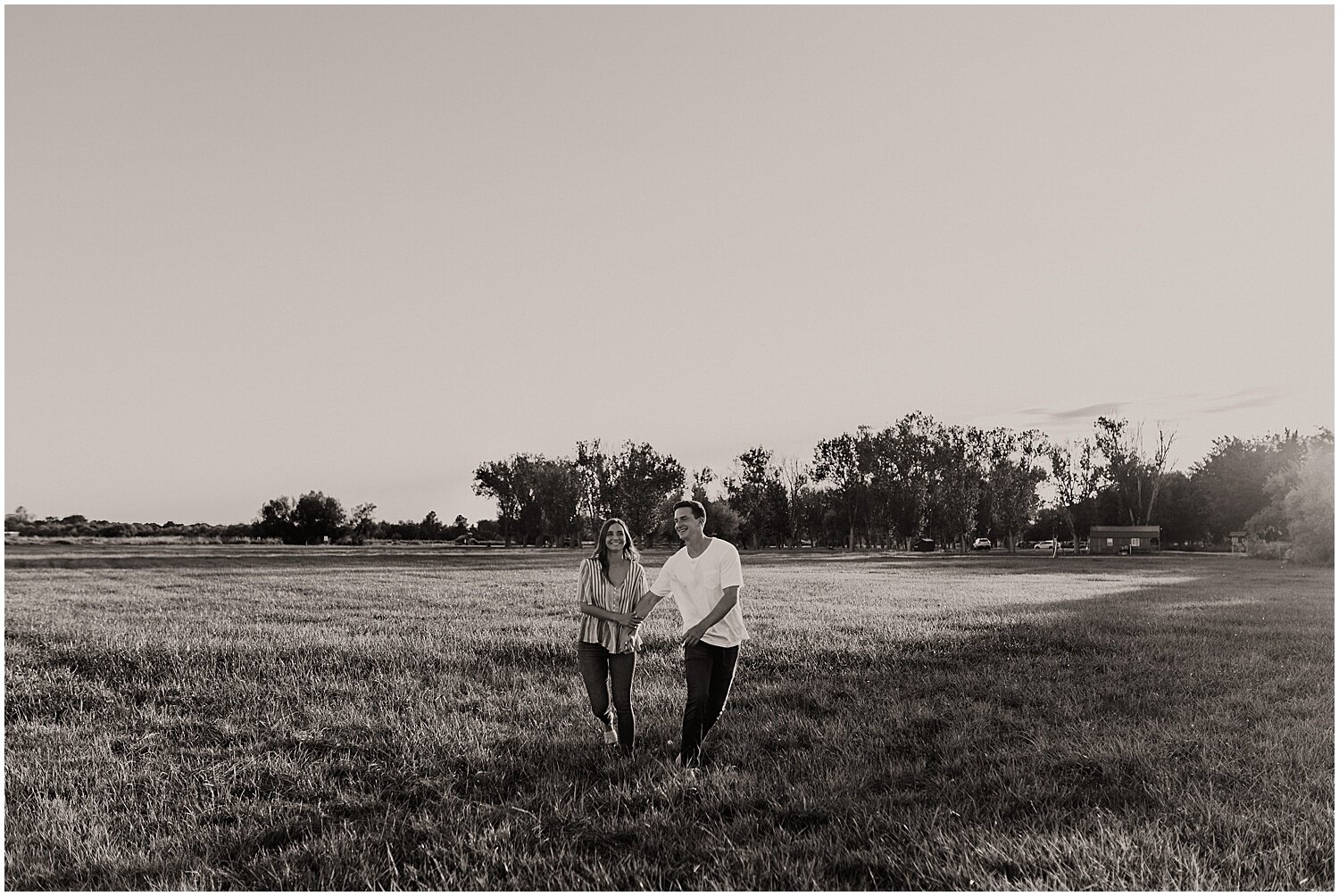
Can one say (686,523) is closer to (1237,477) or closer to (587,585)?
(587,585)

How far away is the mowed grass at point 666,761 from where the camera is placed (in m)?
5.01

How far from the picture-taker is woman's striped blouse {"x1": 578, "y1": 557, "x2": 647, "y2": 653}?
688cm

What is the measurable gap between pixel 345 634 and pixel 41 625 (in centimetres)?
557

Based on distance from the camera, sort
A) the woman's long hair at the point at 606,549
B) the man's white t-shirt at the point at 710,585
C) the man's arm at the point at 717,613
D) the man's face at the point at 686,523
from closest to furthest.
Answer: the man's arm at the point at 717,613, the man's white t-shirt at the point at 710,585, the man's face at the point at 686,523, the woman's long hair at the point at 606,549

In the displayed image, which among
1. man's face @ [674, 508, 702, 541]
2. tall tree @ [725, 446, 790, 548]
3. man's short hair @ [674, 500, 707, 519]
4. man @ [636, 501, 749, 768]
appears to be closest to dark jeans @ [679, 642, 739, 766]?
man @ [636, 501, 749, 768]

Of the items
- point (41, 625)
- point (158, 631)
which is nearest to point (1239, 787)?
point (158, 631)

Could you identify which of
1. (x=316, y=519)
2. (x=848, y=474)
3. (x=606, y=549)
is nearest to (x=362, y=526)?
(x=316, y=519)

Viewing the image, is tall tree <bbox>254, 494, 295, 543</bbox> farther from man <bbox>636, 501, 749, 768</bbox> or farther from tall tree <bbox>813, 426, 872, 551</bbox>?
man <bbox>636, 501, 749, 768</bbox>

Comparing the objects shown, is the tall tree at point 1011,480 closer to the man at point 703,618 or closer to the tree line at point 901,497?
the tree line at point 901,497

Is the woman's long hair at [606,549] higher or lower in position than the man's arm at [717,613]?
higher

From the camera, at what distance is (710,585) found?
651cm

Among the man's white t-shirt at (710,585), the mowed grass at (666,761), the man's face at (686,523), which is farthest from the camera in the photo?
the man's face at (686,523)

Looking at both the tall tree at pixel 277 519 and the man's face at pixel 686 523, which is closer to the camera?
the man's face at pixel 686 523

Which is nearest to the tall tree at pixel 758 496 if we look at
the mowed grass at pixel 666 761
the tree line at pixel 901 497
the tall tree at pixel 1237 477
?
the tree line at pixel 901 497
